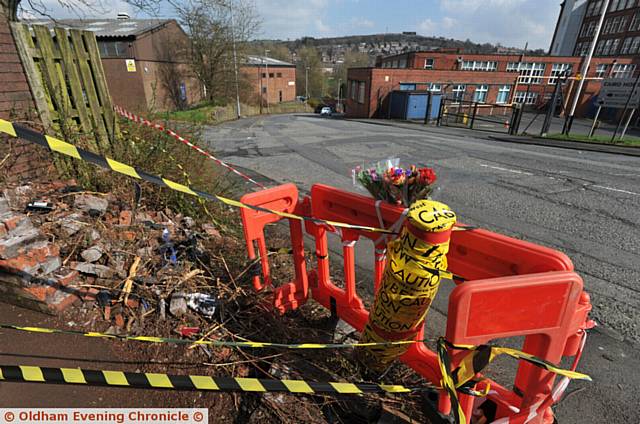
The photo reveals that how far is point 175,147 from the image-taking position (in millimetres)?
5512

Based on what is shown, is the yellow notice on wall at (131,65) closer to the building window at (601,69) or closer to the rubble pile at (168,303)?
the rubble pile at (168,303)

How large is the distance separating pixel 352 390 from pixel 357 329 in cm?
120

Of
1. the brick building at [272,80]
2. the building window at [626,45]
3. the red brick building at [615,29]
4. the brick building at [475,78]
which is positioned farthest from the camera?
the brick building at [272,80]

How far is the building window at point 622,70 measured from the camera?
129 ft

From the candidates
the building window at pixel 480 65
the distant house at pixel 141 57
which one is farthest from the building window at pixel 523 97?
the distant house at pixel 141 57

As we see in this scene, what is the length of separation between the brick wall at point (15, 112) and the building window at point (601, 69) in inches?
2137

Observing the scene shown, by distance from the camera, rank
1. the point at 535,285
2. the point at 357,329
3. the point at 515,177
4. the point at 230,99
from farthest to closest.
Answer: the point at 230,99
the point at 515,177
the point at 357,329
the point at 535,285

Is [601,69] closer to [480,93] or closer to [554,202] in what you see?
[480,93]

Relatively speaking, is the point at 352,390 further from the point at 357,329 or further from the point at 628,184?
the point at 628,184

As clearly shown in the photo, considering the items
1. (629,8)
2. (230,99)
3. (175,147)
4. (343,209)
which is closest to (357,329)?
(343,209)

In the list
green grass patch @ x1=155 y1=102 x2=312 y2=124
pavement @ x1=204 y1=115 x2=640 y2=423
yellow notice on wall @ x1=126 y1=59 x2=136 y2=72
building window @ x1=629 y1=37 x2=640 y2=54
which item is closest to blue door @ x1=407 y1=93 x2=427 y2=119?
pavement @ x1=204 y1=115 x2=640 y2=423

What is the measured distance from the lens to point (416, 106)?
92.2ft

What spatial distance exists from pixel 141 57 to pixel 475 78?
3232 cm

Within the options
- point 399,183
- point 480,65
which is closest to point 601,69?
point 480,65
